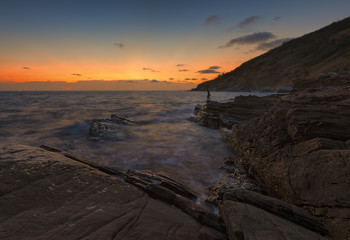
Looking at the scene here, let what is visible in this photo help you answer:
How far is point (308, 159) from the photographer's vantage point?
132 inches

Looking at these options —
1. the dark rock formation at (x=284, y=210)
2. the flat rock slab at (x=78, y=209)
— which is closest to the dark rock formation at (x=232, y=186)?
the dark rock formation at (x=284, y=210)

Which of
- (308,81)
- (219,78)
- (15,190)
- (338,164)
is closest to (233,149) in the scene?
(338,164)

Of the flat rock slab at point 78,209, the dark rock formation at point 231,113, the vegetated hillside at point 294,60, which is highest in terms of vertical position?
the vegetated hillside at point 294,60

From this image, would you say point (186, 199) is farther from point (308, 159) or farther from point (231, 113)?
point (231, 113)

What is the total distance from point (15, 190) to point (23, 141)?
25.9 ft

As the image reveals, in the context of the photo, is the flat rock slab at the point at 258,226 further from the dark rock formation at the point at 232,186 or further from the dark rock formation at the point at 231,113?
the dark rock formation at the point at 231,113

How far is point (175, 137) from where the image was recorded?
32.8 ft

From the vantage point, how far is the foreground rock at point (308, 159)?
2672 millimetres

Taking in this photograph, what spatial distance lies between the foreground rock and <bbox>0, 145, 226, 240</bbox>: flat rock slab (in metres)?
1.89

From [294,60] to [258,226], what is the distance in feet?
380

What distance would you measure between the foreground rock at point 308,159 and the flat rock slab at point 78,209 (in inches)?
74.6

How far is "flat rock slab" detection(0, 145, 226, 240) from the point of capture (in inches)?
84.6

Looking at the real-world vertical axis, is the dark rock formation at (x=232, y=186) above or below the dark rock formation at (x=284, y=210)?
below

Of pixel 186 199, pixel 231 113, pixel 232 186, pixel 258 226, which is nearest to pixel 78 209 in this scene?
pixel 186 199
